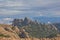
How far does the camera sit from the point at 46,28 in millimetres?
170250

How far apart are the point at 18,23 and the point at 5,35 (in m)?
82.6

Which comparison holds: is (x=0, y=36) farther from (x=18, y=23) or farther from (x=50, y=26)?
(x=50, y=26)

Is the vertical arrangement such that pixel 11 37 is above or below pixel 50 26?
above

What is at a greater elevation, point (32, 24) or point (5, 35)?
point (5, 35)

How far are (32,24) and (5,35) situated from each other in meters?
85.1

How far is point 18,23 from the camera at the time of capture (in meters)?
167

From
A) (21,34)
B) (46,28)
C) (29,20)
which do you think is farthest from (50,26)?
(21,34)

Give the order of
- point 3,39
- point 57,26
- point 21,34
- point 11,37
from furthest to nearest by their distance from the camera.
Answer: point 57,26 → point 21,34 → point 11,37 → point 3,39

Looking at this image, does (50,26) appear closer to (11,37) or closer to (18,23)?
(18,23)

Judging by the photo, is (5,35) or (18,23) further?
(18,23)

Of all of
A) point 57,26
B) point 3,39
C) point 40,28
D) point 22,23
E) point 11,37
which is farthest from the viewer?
point 57,26

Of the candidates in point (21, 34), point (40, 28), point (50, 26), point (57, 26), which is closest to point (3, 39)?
point (21, 34)

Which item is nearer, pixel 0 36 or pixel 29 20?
pixel 0 36

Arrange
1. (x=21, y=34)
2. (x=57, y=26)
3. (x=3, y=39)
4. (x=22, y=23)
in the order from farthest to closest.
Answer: (x=57, y=26), (x=22, y=23), (x=21, y=34), (x=3, y=39)
